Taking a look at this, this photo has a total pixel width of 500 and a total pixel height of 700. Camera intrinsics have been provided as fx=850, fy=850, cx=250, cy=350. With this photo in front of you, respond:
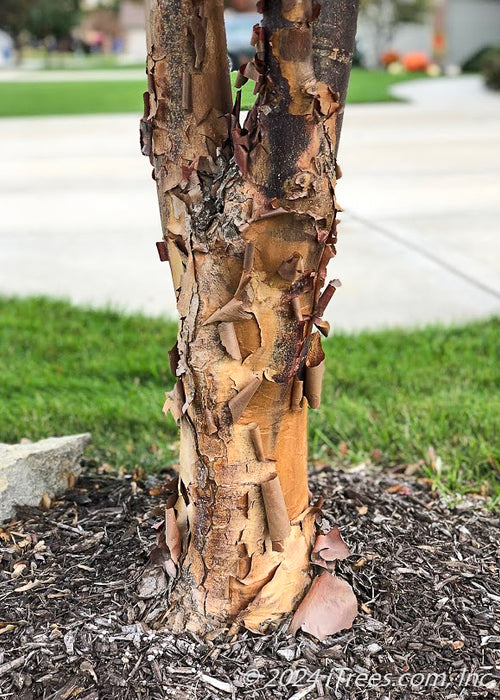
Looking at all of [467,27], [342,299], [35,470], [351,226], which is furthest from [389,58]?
[35,470]

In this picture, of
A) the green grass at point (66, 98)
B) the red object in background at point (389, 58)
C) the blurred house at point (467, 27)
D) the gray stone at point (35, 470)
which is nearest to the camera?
the gray stone at point (35, 470)

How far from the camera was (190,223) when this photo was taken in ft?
5.42

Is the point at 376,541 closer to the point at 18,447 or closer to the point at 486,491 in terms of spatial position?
the point at 486,491

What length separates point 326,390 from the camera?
11.6ft

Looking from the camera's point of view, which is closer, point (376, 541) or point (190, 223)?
point (190, 223)

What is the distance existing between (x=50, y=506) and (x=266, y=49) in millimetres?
1469

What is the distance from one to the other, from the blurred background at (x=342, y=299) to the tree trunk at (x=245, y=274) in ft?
0.41

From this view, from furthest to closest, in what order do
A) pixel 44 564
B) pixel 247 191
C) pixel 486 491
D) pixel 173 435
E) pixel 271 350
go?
1. pixel 173 435
2. pixel 486 491
3. pixel 44 564
4. pixel 271 350
5. pixel 247 191

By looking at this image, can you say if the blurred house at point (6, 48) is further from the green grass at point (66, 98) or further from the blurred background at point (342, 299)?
the blurred background at point (342, 299)

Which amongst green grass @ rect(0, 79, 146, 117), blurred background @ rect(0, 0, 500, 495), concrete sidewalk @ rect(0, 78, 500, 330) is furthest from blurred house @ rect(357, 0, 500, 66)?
concrete sidewalk @ rect(0, 78, 500, 330)

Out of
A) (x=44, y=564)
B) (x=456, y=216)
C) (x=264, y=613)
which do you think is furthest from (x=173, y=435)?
(x=456, y=216)

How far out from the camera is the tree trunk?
1.49m

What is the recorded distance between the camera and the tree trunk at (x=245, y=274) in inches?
58.8

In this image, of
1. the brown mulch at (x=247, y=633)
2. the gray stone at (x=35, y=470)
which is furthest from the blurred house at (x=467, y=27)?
the brown mulch at (x=247, y=633)
